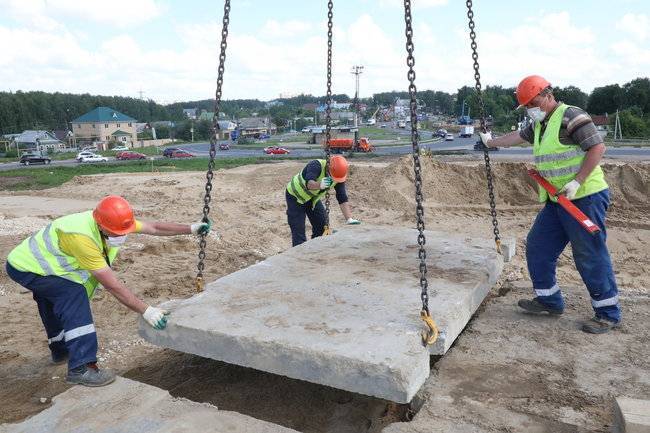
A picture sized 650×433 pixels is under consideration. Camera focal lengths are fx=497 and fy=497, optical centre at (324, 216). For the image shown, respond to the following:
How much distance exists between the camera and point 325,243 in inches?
214

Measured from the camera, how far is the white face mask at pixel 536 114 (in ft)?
13.0

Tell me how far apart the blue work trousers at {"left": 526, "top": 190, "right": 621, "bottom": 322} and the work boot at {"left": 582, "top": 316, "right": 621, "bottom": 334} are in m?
0.04

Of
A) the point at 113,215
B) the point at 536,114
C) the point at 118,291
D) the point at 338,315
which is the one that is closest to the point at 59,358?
the point at 118,291

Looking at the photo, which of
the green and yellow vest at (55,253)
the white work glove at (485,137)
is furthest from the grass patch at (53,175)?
the white work glove at (485,137)

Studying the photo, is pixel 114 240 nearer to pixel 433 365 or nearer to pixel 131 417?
pixel 131 417

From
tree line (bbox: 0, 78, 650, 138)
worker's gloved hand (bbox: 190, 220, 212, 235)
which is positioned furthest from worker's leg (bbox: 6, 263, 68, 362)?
tree line (bbox: 0, 78, 650, 138)

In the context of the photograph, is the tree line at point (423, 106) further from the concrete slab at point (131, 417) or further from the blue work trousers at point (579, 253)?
the concrete slab at point (131, 417)

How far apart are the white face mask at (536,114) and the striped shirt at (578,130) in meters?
0.21

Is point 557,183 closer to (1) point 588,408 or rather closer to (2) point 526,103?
(2) point 526,103

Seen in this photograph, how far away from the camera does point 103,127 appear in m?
71.5

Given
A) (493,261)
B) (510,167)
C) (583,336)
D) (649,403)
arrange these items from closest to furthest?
(649,403), (583,336), (493,261), (510,167)

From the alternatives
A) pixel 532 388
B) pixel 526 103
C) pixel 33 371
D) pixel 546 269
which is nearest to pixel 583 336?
pixel 546 269

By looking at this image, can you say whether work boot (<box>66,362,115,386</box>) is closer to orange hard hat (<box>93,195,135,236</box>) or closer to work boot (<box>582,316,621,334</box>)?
orange hard hat (<box>93,195,135,236</box>)

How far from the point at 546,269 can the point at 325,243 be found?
227cm
